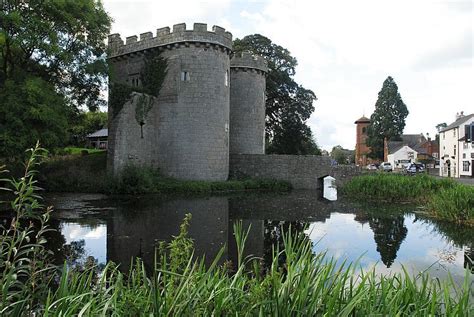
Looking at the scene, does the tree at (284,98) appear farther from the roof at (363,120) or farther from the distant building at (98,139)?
the roof at (363,120)

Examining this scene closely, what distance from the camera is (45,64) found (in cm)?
1891

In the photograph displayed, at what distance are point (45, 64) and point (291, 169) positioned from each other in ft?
51.7

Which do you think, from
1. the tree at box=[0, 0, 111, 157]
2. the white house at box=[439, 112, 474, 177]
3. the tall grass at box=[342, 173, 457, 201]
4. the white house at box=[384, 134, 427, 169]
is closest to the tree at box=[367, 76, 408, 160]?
the white house at box=[384, 134, 427, 169]

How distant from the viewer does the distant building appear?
44.4 m

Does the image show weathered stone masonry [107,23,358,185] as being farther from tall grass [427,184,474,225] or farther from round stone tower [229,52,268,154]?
tall grass [427,184,474,225]

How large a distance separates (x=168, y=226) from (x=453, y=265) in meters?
6.53

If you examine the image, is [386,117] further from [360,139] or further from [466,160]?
[360,139]

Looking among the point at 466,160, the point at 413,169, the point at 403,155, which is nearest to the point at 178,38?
the point at 413,169

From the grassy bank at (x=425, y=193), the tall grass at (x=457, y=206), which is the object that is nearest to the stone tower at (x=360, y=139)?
the grassy bank at (x=425, y=193)

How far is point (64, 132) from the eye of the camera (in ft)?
55.1

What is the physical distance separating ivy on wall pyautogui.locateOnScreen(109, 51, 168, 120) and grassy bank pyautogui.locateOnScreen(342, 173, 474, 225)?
12408 millimetres

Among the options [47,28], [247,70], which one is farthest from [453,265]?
[247,70]

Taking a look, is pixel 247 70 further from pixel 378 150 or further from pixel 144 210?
pixel 378 150

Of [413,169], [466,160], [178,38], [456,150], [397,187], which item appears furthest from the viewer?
[456,150]
